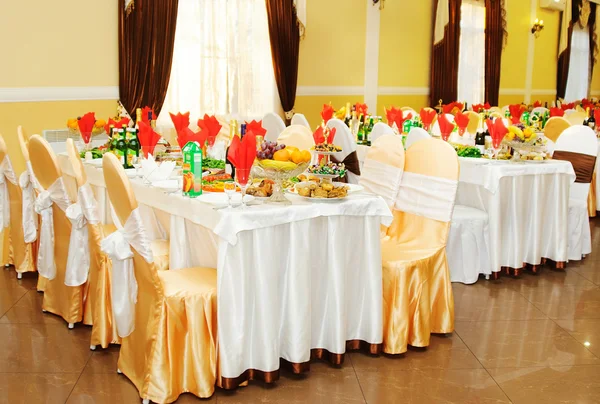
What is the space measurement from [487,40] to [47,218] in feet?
32.0

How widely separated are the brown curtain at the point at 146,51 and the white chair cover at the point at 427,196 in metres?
4.08

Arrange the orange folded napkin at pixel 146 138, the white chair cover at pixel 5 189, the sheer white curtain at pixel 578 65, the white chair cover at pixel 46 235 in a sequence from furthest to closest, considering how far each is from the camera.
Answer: the sheer white curtain at pixel 578 65 → the white chair cover at pixel 5 189 → the orange folded napkin at pixel 146 138 → the white chair cover at pixel 46 235

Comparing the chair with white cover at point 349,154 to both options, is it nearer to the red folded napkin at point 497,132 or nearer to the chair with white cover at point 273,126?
the red folded napkin at point 497,132

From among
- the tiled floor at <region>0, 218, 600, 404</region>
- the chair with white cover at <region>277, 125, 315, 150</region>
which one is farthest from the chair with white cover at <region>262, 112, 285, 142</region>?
the tiled floor at <region>0, 218, 600, 404</region>

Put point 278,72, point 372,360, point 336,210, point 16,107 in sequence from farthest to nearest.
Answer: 1. point 278,72
2. point 16,107
3. point 372,360
4. point 336,210

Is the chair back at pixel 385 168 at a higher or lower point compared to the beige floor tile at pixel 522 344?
higher

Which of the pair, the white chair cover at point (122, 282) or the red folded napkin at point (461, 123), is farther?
the red folded napkin at point (461, 123)

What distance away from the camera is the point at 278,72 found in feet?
27.0

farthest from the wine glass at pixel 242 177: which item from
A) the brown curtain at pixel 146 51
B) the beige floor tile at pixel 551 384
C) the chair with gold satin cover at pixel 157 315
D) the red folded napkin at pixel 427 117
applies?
the brown curtain at pixel 146 51

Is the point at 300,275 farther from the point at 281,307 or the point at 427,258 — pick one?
the point at 427,258

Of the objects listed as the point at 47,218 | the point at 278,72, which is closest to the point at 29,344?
the point at 47,218

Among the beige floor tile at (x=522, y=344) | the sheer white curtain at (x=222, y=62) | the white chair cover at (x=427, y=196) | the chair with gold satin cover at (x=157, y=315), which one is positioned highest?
the sheer white curtain at (x=222, y=62)

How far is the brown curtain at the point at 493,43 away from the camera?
1150 cm

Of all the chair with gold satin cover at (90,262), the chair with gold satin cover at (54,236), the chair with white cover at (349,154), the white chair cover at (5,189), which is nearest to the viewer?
the chair with gold satin cover at (90,262)
